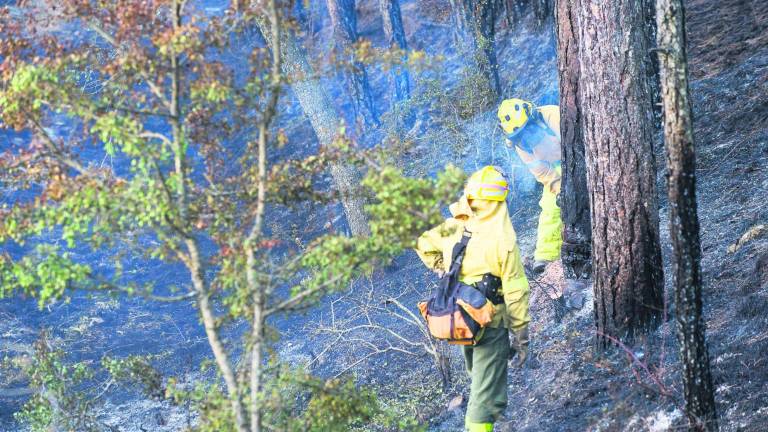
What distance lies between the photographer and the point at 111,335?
11.8 metres

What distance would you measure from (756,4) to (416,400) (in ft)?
28.9

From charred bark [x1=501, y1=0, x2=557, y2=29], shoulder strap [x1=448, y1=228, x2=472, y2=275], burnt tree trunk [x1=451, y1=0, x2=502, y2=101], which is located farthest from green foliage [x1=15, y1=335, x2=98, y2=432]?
charred bark [x1=501, y1=0, x2=557, y2=29]

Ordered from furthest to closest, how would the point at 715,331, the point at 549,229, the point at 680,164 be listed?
the point at 549,229 → the point at 715,331 → the point at 680,164

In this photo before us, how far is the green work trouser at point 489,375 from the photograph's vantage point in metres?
5.10

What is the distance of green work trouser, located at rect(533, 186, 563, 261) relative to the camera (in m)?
8.26

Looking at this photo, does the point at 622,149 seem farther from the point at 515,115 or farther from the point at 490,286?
the point at 515,115

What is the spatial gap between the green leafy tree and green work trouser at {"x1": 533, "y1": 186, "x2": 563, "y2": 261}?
4997mm

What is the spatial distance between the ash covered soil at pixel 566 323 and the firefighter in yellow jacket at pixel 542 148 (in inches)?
15.0

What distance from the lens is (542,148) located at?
8.52m

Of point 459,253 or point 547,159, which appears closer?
point 459,253

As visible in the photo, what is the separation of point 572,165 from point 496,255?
9.15ft

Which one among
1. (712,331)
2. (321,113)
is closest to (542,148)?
(712,331)

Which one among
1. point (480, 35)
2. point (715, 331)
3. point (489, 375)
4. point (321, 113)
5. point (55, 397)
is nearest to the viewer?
point (489, 375)

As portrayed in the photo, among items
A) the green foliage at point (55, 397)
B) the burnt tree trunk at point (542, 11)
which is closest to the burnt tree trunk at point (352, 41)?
the burnt tree trunk at point (542, 11)
